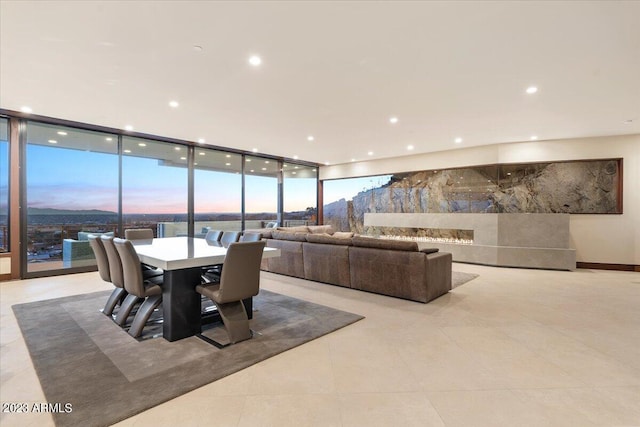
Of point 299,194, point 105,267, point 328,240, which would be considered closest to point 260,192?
point 299,194

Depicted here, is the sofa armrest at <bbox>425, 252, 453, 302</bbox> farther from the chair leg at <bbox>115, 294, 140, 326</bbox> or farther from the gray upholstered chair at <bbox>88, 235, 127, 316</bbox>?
the gray upholstered chair at <bbox>88, 235, 127, 316</bbox>

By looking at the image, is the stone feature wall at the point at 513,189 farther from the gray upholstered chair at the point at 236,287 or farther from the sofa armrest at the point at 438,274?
the gray upholstered chair at the point at 236,287

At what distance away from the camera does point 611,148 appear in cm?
672

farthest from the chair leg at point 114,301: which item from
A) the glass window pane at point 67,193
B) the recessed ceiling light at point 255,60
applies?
the glass window pane at point 67,193

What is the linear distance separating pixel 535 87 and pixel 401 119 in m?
2.02

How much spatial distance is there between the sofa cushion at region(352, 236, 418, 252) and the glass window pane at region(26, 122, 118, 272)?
17.1 feet

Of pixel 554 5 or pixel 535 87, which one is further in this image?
pixel 535 87

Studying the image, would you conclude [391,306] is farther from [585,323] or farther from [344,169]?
[344,169]

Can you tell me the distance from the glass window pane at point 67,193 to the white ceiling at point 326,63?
0.77 meters

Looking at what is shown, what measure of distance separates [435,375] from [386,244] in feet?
7.47

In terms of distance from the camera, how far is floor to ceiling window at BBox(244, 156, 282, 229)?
30.2 ft

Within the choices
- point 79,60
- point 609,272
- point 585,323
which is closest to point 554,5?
point 585,323

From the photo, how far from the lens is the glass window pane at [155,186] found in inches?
266

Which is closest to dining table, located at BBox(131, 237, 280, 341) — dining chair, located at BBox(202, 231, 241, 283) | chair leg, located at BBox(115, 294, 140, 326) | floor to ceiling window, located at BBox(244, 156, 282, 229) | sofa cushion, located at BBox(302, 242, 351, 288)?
chair leg, located at BBox(115, 294, 140, 326)
